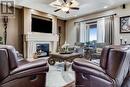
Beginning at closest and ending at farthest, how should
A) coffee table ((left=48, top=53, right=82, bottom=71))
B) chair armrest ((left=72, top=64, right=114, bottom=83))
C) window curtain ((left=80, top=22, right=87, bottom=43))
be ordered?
chair armrest ((left=72, top=64, right=114, bottom=83)) → coffee table ((left=48, top=53, right=82, bottom=71)) → window curtain ((left=80, top=22, right=87, bottom=43))

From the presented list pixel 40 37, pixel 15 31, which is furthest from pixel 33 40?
pixel 15 31

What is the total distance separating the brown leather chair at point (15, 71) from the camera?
1635 mm

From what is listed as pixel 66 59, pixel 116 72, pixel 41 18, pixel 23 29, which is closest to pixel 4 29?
pixel 23 29

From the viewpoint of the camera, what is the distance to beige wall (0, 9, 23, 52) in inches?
227

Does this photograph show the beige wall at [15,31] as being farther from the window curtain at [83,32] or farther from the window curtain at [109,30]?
the window curtain at [109,30]

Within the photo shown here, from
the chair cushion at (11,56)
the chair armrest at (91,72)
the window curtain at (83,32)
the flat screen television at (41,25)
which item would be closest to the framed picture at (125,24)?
the window curtain at (83,32)

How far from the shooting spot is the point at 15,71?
1715 millimetres

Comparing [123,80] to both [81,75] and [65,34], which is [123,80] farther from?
[65,34]

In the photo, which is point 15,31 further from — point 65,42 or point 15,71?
point 15,71

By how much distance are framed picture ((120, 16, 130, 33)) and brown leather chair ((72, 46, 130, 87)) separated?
428 cm

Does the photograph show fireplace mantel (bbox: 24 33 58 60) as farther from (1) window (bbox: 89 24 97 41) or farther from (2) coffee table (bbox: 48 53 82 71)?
(1) window (bbox: 89 24 97 41)

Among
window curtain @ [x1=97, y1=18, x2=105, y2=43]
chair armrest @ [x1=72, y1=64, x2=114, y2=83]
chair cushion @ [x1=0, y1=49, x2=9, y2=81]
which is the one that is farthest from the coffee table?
window curtain @ [x1=97, y1=18, x2=105, y2=43]

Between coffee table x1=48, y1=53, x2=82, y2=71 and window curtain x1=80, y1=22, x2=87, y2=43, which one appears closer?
coffee table x1=48, y1=53, x2=82, y2=71

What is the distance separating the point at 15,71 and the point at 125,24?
5.33 metres
